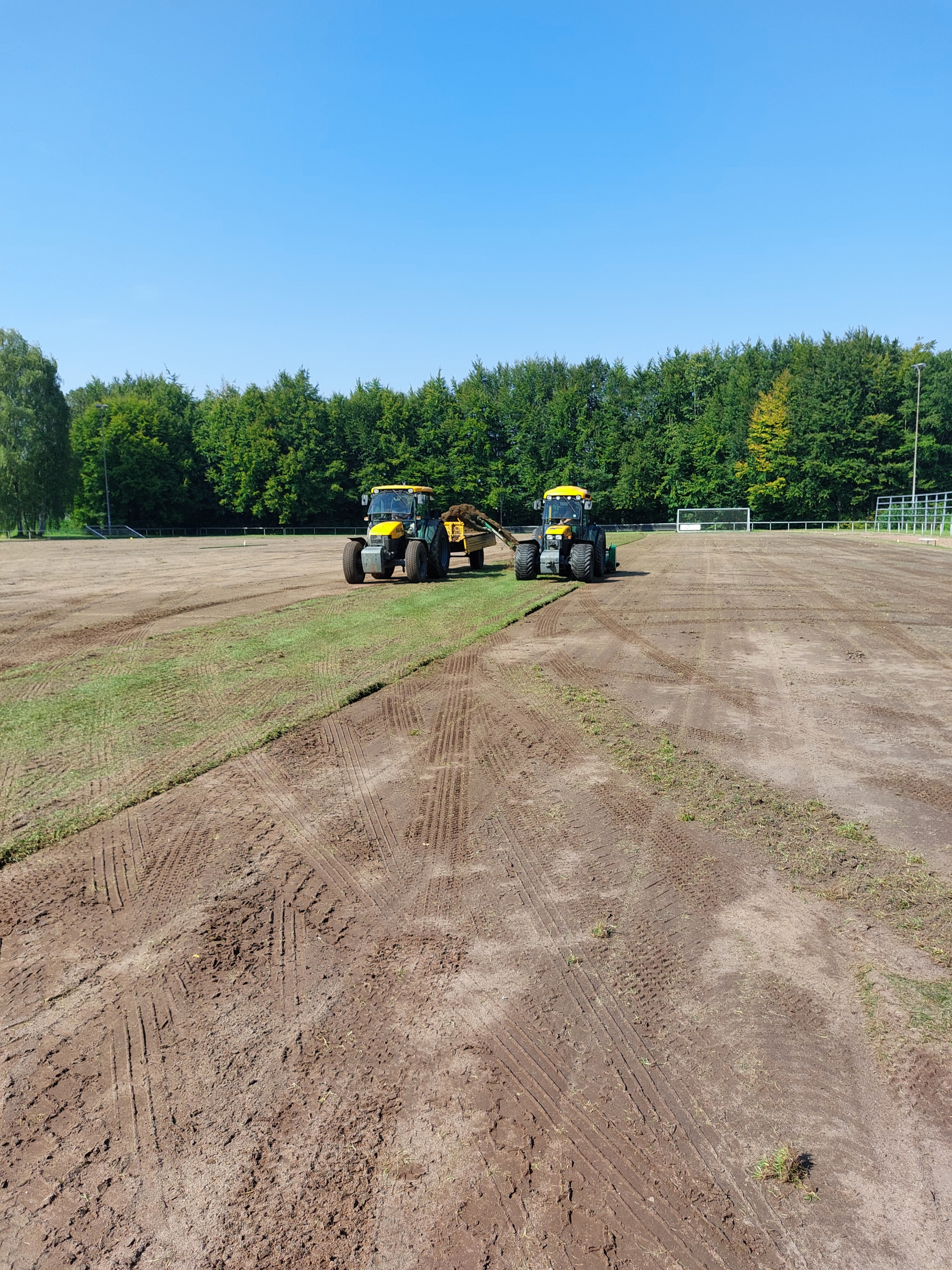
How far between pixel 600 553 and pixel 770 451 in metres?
53.1

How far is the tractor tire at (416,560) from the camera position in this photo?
67.2 ft

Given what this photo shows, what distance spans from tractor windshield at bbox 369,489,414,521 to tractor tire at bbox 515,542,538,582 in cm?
307

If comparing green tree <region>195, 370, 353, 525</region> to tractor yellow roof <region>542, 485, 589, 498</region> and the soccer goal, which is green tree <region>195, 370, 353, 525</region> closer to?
the soccer goal

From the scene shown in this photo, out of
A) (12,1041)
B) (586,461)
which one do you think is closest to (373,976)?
(12,1041)

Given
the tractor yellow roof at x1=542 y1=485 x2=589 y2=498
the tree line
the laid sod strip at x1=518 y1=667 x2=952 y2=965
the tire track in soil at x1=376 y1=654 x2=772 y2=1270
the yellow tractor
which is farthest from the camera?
the tree line

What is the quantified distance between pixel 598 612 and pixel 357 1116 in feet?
43.7

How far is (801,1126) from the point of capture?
2.86 meters

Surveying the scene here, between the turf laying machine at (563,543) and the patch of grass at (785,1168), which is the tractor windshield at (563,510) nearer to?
the turf laying machine at (563,543)

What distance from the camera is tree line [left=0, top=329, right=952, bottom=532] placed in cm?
6619

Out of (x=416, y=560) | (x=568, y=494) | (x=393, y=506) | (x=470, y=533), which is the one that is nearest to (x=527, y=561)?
(x=568, y=494)

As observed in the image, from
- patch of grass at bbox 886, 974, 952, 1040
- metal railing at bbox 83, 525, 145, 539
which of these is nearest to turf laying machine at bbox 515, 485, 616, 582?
patch of grass at bbox 886, 974, 952, 1040

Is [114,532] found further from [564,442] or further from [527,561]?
[527,561]

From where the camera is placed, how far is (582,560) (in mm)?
20953

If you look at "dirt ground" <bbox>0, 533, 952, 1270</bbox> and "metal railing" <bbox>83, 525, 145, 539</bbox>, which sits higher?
"metal railing" <bbox>83, 525, 145, 539</bbox>
